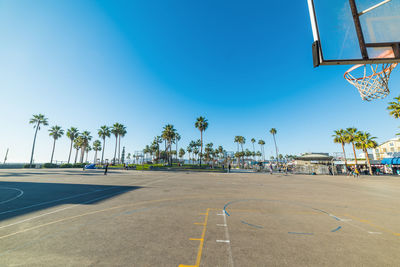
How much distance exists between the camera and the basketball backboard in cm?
444

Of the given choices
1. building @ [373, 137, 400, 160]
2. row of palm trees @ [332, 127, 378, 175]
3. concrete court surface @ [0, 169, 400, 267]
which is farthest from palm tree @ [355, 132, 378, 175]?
concrete court surface @ [0, 169, 400, 267]

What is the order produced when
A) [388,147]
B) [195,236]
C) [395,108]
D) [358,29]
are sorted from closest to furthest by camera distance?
[195,236]
[358,29]
[395,108]
[388,147]

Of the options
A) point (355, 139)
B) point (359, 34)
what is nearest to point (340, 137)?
point (355, 139)

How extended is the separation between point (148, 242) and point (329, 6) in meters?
8.83

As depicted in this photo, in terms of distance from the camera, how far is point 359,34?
458 cm

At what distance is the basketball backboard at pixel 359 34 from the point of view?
14.6 ft

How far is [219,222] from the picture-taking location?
15.5ft

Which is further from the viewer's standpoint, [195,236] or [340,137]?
[340,137]

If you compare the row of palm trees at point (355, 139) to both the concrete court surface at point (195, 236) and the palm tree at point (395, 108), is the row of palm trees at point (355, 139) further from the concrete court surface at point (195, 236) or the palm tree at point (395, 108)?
the concrete court surface at point (195, 236)

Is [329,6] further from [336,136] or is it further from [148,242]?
[336,136]

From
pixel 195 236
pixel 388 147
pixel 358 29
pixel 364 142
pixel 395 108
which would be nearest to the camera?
pixel 195 236

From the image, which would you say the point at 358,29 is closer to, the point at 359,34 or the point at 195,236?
the point at 359,34

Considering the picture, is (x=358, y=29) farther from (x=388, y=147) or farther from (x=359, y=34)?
(x=388, y=147)

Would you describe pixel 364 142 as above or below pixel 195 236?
above
